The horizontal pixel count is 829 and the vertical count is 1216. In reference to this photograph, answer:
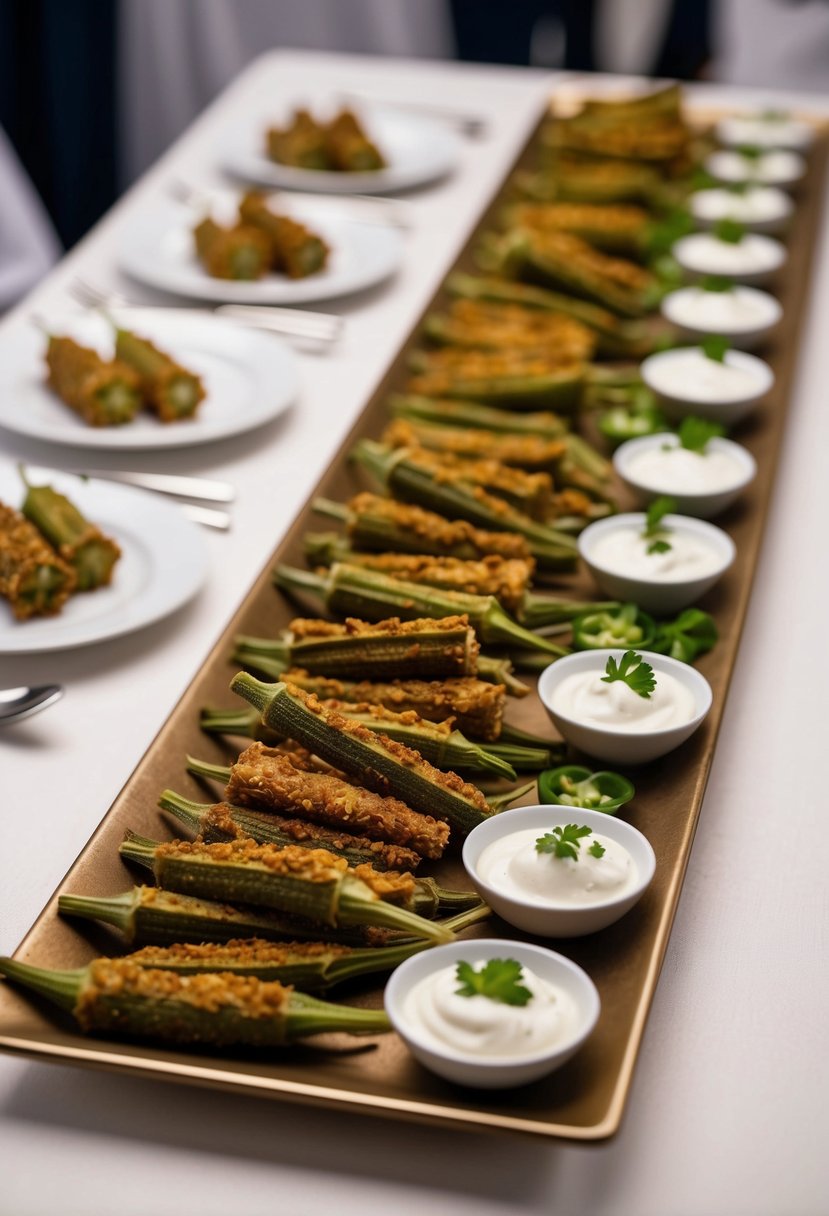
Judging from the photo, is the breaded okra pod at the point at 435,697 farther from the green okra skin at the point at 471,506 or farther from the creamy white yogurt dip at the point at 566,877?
the green okra skin at the point at 471,506

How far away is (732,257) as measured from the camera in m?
4.30

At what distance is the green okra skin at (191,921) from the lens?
79.0 inches

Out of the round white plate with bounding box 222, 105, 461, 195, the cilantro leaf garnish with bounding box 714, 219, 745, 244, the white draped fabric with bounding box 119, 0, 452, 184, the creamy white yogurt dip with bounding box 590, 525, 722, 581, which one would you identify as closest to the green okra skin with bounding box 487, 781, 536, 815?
the creamy white yogurt dip with bounding box 590, 525, 722, 581

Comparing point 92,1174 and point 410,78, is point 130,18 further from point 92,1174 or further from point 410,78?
point 92,1174

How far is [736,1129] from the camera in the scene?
1.83 metres

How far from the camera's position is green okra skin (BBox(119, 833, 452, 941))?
6.41 feet

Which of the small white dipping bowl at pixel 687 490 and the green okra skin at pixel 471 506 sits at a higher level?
the small white dipping bowl at pixel 687 490

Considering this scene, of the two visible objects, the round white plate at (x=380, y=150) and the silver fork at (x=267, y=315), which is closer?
the silver fork at (x=267, y=315)

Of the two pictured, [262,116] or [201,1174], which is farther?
[262,116]

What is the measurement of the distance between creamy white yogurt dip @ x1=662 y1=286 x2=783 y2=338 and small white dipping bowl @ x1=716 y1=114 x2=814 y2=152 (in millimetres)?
1489

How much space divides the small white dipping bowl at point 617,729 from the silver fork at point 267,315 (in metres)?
1.82

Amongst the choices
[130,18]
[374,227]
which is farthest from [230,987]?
[130,18]

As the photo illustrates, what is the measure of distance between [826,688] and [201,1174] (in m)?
1.55

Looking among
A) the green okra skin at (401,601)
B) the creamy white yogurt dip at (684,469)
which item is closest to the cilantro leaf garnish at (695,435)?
the creamy white yogurt dip at (684,469)
